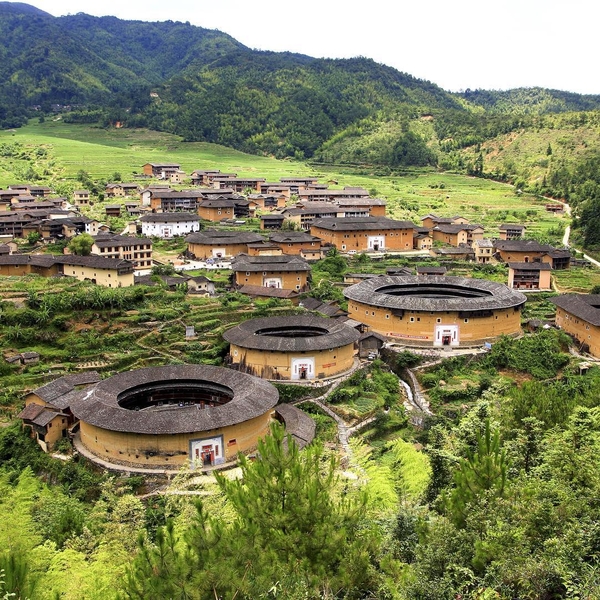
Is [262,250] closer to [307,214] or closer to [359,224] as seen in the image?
[359,224]

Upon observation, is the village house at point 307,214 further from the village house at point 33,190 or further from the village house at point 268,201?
the village house at point 33,190

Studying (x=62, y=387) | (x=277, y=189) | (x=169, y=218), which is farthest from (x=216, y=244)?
(x=277, y=189)

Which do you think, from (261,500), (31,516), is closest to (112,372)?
(31,516)

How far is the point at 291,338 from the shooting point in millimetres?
40781

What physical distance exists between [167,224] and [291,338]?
Result: 126ft

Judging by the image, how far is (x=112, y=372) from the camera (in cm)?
3906

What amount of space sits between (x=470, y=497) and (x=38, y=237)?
5615 centimetres

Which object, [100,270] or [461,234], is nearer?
[100,270]

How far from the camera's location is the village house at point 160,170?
107 metres

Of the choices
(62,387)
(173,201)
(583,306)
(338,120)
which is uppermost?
(338,120)

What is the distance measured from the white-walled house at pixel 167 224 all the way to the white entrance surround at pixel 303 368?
127 ft

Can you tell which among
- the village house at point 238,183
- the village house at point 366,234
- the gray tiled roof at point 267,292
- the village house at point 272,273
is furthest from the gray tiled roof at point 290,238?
the village house at point 238,183

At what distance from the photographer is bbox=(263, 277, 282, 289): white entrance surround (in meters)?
57.4

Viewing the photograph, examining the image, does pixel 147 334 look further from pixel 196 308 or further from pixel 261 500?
pixel 261 500
